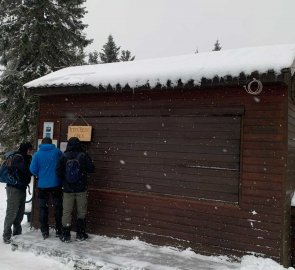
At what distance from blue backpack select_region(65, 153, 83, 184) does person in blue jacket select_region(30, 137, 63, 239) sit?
40 centimetres

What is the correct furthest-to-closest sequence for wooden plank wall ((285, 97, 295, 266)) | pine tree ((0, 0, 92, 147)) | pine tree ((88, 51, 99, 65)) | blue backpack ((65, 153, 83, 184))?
1. pine tree ((88, 51, 99, 65))
2. pine tree ((0, 0, 92, 147))
3. blue backpack ((65, 153, 83, 184))
4. wooden plank wall ((285, 97, 295, 266))

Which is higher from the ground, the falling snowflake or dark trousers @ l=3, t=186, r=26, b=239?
the falling snowflake

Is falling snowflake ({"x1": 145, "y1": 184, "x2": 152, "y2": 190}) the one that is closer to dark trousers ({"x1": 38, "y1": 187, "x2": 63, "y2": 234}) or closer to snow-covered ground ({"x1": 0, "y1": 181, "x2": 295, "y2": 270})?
snow-covered ground ({"x1": 0, "y1": 181, "x2": 295, "y2": 270})

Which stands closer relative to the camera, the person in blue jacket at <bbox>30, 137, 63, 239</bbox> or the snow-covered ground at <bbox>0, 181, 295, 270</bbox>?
the snow-covered ground at <bbox>0, 181, 295, 270</bbox>

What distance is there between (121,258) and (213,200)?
1741 mm

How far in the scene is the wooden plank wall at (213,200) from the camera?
5883 millimetres

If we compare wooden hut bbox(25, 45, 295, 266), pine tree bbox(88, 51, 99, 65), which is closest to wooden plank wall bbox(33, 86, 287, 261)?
wooden hut bbox(25, 45, 295, 266)

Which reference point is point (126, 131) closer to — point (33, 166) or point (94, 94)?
point (94, 94)

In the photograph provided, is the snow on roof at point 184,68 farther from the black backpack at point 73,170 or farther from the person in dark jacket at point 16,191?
the person in dark jacket at point 16,191

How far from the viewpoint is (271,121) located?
5938 millimetres

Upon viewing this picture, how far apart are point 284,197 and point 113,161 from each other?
3.22 m

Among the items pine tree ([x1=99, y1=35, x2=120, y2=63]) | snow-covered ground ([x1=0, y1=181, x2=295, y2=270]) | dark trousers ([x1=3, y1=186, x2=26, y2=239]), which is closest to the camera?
snow-covered ground ([x1=0, y1=181, x2=295, y2=270])

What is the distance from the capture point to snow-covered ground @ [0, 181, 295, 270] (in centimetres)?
579

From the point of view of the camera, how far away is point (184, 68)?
6473 mm
